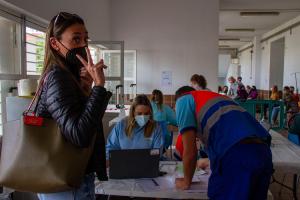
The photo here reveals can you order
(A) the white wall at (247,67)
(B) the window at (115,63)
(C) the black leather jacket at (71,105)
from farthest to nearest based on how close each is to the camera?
(A) the white wall at (247,67)
(B) the window at (115,63)
(C) the black leather jacket at (71,105)

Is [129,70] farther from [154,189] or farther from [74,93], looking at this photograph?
[74,93]

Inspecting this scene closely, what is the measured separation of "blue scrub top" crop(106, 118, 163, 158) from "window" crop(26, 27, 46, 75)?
62.8 inches

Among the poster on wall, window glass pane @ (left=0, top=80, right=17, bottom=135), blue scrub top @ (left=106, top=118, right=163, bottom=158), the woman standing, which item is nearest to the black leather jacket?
the woman standing

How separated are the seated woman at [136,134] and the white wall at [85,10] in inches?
65.7

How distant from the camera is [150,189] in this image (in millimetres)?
1797

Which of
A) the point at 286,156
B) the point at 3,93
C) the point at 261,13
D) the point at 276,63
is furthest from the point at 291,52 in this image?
the point at 3,93

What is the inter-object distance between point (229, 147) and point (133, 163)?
615 mm

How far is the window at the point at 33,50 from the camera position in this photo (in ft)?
12.2

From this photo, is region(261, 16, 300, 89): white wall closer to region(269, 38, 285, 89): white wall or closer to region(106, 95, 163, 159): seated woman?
region(269, 38, 285, 89): white wall

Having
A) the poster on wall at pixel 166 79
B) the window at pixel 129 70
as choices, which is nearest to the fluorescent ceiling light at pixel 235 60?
the poster on wall at pixel 166 79

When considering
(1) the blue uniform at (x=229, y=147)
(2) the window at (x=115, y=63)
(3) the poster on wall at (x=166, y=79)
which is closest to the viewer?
(1) the blue uniform at (x=229, y=147)

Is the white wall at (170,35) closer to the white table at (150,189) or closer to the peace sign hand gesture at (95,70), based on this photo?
the white table at (150,189)

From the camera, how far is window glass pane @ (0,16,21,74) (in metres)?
3.28

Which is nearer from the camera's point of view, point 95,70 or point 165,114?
point 95,70
